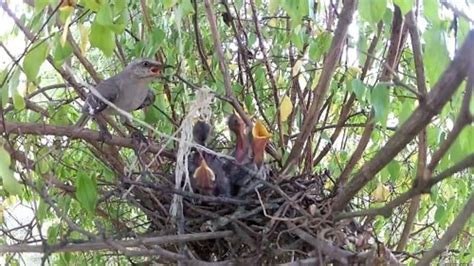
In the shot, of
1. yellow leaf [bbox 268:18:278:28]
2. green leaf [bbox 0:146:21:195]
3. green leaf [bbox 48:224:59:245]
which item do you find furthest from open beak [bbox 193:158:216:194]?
yellow leaf [bbox 268:18:278:28]

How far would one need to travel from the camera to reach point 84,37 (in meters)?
1.01

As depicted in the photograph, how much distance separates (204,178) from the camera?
1091 millimetres

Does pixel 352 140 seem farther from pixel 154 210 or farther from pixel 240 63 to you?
pixel 154 210

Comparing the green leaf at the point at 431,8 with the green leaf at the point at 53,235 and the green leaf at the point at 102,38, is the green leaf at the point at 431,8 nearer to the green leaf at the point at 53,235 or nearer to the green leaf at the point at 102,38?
the green leaf at the point at 102,38

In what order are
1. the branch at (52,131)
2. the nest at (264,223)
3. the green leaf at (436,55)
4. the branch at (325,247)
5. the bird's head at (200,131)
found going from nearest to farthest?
the green leaf at (436,55) < the branch at (325,247) < the nest at (264,223) < the branch at (52,131) < the bird's head at (200,131)

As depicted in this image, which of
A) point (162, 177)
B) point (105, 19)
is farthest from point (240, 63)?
point (105, 19)

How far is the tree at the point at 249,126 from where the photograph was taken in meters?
0.75

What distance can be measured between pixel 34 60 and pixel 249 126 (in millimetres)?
425

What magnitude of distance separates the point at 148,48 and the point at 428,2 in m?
0.56

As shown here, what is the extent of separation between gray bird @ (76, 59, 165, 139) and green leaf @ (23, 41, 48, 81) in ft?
1.46

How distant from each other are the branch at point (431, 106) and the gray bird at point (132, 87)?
0.72 meters

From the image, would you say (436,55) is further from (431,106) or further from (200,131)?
(200,131)

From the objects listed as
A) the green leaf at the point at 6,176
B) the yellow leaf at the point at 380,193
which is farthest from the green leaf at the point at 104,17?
the yellow leaf at the point at 380,193

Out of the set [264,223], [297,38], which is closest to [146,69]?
[297,38]
